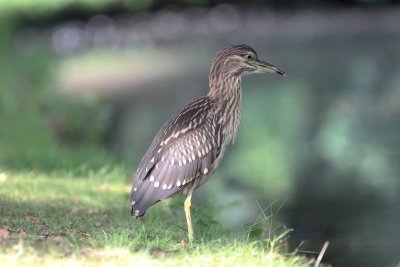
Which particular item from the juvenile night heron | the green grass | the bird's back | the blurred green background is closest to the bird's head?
the juvenile night heron

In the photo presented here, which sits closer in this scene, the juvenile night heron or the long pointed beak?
the juvenile night heron

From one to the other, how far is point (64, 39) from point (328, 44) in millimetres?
9053

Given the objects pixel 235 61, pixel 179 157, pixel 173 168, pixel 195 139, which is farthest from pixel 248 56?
pixel 173 168

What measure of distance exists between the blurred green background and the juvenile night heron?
97 cm

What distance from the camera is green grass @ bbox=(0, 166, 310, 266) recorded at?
23.1 ft

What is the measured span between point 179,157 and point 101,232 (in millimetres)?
991

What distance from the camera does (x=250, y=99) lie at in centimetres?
2547

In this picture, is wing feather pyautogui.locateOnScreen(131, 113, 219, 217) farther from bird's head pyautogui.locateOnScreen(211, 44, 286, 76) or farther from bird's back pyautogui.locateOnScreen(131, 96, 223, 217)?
bird's head pyautogui.locateOnScreen(211, 44, 286, 76)

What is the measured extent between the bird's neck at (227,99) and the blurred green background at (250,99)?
2.84 ft

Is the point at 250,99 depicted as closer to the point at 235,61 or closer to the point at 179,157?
the point at 235,61

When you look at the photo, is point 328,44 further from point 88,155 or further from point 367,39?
point 88,155

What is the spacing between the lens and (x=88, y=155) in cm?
1448

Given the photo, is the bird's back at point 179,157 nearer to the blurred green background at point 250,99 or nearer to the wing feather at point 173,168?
the wing feather at point 173,168

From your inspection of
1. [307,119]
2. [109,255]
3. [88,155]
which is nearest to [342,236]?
[88,155]
